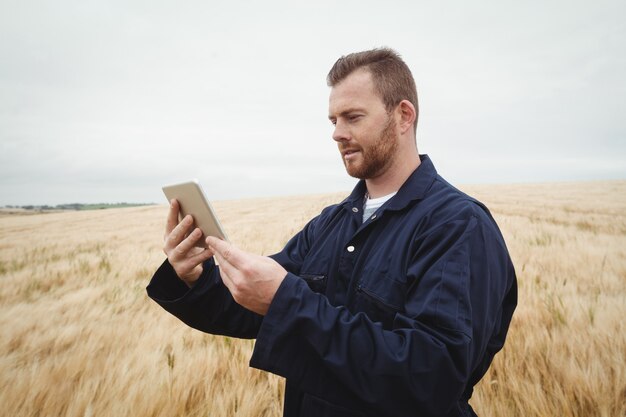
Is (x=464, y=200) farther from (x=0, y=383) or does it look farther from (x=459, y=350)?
(x=0, y=383)

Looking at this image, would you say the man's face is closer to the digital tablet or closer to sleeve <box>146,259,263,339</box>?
the digital tablet

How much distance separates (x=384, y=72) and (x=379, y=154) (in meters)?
0.41

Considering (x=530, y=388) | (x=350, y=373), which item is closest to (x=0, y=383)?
(x=350, y=373)

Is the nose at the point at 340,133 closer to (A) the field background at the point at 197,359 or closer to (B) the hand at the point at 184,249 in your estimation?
(B) the hand at the point at 184,249

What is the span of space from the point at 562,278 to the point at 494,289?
141 inches

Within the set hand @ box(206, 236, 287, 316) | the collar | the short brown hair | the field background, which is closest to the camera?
hand @ box(206, 236, 287, 316)

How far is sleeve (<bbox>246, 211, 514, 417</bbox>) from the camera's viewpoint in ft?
2.83

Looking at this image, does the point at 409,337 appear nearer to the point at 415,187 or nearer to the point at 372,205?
the point at 415,187

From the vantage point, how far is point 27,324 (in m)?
2.87

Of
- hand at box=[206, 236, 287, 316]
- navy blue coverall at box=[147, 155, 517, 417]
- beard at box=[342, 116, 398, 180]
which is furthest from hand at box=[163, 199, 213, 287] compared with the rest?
beard at box=[342, 116, 398, 180]

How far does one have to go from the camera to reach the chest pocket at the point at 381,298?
1102 millimetres

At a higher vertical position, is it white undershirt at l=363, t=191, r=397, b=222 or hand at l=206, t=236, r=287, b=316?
white undershirt at l=363, t=191, r=397, b=222

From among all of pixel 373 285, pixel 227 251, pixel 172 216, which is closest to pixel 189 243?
pixel 172 216

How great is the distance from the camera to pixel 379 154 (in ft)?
4.80
